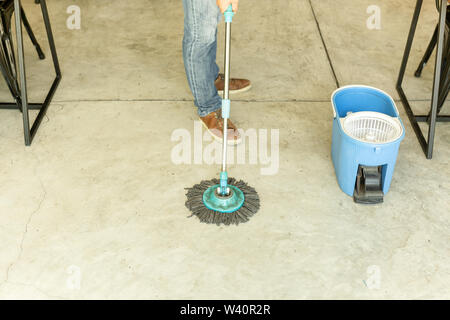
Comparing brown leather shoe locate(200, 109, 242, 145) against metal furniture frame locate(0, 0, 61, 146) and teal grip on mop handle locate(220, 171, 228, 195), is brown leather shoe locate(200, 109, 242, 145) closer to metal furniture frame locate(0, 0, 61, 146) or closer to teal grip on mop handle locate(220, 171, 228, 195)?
teal grip on mop handle locate(220, 171, 228, 195)

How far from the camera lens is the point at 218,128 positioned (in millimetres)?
2574

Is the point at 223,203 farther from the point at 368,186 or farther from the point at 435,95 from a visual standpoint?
the point at 435,95

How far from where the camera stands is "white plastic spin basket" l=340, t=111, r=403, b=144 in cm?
218

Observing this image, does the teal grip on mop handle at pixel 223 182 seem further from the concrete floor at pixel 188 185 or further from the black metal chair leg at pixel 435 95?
the black metal chair leg at pixel 435 95

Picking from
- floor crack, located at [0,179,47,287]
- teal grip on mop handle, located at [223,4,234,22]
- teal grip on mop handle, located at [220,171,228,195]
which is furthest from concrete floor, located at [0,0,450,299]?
teal grip on mop handle, located at [223,4,234,22]

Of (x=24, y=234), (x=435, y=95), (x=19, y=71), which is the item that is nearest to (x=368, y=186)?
(x=435, y=95)

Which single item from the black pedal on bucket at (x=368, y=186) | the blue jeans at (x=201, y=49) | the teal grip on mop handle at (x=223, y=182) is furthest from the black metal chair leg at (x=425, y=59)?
the teal grip on mop handle at (x=223, y=182)

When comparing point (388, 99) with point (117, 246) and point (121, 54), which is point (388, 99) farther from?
point (121, 54)

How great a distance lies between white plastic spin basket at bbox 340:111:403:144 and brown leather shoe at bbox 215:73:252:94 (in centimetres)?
83

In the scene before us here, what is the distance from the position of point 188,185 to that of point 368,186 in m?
0.78

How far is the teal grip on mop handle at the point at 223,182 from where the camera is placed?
6.82 ft

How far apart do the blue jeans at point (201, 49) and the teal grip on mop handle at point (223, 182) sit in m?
0.59
